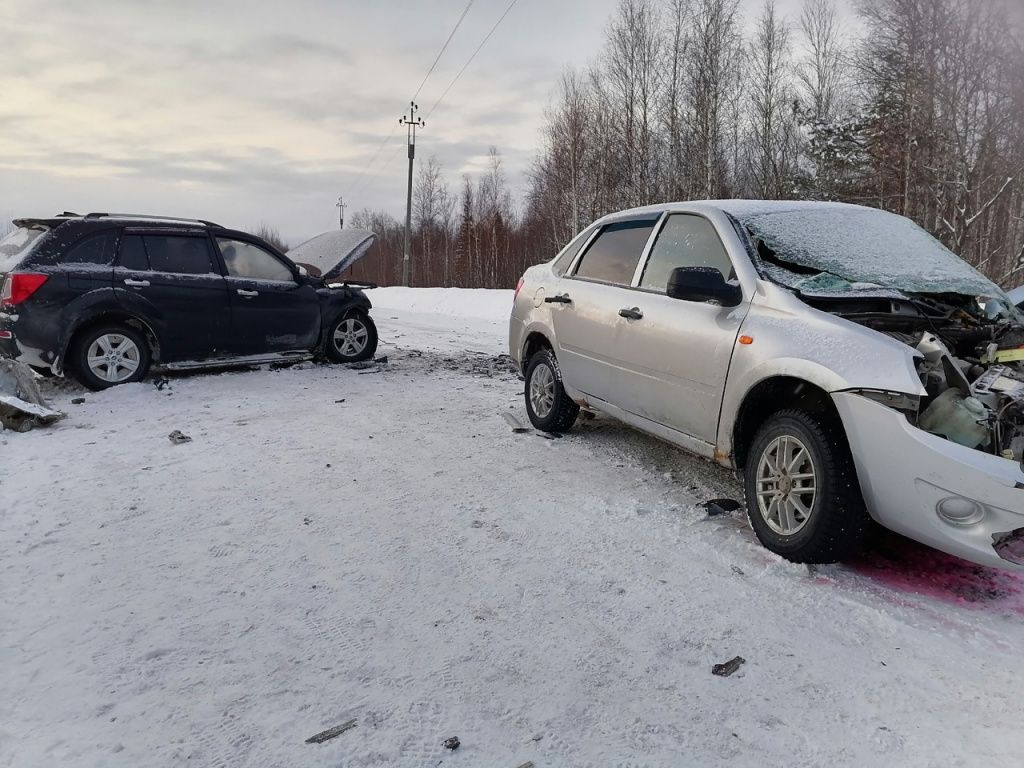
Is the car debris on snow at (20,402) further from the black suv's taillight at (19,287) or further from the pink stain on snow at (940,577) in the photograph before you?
the pink stain on snow at (940,577)

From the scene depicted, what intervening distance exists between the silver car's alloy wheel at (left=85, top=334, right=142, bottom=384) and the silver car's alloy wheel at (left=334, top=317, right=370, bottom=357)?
245 cm

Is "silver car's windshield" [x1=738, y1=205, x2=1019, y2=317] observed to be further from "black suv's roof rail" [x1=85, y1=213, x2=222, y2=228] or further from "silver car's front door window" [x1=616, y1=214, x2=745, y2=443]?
"black suv's roof rail" [x1=85, y1=213, x2=222, y2=228]

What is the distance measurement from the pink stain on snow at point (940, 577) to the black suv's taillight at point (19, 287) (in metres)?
7.25

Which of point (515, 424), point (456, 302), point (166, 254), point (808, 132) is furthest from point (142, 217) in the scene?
point (808, 132)

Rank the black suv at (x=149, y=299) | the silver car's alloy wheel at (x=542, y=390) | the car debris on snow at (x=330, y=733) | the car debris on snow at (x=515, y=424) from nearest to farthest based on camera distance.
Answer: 1. the car debris on snow at (x=330, y=733)
2. the silver car's alloy wheel at (x=542, y=390)
3. the car debris on snow at (x=515, y=424)
4. the black suv at (x=149, y=299)

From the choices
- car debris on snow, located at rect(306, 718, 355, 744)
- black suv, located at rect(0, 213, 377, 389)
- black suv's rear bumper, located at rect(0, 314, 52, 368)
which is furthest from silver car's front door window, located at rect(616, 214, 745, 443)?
black suv's rear bumper, located at rect(0, 314, 52, 368)

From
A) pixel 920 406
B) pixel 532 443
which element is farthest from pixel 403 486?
pixel 920 406

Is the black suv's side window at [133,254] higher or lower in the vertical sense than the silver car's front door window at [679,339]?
higher

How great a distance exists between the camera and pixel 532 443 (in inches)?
214

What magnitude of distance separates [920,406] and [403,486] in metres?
2.97

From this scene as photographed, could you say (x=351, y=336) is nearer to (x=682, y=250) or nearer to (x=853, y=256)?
(x=682, y=250)

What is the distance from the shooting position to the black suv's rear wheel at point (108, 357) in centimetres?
674

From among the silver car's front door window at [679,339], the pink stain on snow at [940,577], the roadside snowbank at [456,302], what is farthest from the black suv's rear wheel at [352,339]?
the roadside snowbank at [456,302]

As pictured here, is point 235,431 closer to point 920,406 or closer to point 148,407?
point 148,407
